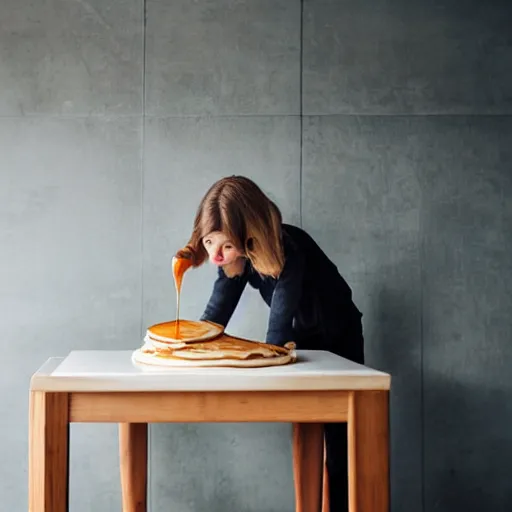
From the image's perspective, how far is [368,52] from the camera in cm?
274

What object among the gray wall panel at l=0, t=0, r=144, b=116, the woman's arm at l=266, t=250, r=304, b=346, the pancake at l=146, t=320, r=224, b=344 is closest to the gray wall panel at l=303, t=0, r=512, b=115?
the gray wall panel at l=0, t=0, r=144, b=116

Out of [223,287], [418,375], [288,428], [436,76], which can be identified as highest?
[436,76]

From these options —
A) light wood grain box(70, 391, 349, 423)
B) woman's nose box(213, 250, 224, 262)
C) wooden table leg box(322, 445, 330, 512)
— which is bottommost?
wooden table leg box(322, 445, 330, 512)

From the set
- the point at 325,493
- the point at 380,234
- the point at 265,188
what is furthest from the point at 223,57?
the point at 325,493

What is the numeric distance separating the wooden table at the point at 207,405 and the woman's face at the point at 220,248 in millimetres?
504

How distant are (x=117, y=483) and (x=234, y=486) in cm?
43

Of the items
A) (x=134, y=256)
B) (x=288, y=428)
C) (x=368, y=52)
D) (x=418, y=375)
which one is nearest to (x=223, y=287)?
(x=134, y=256)

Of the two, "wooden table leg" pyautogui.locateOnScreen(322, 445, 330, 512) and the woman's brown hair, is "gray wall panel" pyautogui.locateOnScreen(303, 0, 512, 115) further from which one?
"wooden table leg" pyautogui.locateOnScreen(322, 445, 330, 512)

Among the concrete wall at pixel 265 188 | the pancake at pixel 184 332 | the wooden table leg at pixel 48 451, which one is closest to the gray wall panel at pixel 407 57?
the concrete wall at pixel 265 188

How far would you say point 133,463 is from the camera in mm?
2238

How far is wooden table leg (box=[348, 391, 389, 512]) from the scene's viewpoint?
1.60 meters

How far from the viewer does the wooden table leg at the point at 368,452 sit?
160 centimetres

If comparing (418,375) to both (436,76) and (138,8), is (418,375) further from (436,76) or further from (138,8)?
(138,8)

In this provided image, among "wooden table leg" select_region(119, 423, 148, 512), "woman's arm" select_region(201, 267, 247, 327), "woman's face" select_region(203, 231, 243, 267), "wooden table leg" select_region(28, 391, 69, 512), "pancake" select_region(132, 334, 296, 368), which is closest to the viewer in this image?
"wooden table leg" select_region(28, 391, 69, 512)
